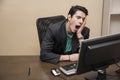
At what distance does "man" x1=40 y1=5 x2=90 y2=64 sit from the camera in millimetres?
2086

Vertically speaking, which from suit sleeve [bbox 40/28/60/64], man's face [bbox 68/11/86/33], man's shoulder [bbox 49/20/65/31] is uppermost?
man's face [bbox 68/11/86/33]

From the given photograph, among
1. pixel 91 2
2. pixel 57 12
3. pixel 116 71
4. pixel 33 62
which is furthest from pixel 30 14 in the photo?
pixel 116 71

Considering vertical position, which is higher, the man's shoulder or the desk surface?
the man's shoulder

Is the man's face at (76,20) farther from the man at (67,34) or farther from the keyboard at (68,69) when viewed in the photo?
the keyboard at (68,69)

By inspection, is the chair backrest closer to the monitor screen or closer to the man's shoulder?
the man's shoulder

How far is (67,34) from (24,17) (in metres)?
1.05

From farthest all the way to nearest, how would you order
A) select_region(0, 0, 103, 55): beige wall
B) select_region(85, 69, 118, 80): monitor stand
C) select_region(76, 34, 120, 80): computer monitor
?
1. select_region(0, 0, 103, 55): beige wall
2. select_region(85, 69, 118, 80): monitor stand
3. select_region(76, 34, 120, 80): computer monitor

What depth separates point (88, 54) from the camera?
4.75 ft

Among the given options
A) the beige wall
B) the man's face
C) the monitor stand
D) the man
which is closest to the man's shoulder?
the man

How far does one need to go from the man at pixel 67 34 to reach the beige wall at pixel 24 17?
887 mm

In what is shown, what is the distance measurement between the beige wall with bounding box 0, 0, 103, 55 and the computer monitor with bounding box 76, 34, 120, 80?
164 cm

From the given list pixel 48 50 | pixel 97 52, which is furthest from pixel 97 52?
pixel 48 50

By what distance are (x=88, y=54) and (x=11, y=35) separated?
1.85 m

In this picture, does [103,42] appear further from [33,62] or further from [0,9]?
[0,9]
